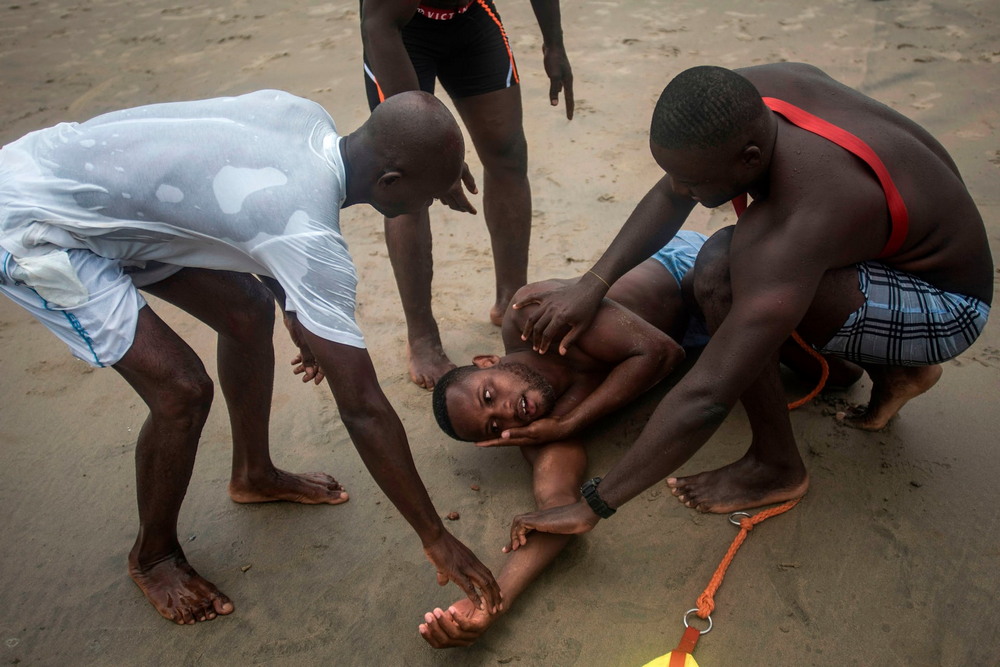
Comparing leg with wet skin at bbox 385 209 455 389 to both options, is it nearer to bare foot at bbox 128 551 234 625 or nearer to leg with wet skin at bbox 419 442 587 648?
leg with wet skin at bbox 419 442 587 648

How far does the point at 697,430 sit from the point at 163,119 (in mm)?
1365

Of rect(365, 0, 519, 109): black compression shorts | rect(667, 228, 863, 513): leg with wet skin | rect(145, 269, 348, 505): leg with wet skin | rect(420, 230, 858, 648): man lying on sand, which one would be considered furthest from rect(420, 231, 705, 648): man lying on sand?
rect(365, 0, 519, 109): black compression shorts

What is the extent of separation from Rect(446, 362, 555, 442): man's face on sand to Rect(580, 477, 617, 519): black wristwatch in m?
0.46

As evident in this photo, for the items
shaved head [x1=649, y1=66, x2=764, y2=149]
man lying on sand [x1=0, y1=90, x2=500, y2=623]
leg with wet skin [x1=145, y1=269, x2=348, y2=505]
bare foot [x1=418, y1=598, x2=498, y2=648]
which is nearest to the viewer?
man lying on sand [x1=0, y1=90, x2=500, y2=623]

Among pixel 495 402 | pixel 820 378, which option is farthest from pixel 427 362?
pixel 820 378

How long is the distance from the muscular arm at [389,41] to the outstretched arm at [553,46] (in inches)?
28.9

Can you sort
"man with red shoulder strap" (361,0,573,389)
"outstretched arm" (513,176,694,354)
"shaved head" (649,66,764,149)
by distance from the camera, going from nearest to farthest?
"shaved head" (649,66,764,149), "outstretched arm" (513,176,694,354), "man with red shoulder strap" (361,0,573,389)

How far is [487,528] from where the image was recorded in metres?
2.20

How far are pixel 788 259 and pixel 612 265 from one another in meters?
0.63

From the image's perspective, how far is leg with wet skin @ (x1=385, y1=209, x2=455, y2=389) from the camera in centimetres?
272

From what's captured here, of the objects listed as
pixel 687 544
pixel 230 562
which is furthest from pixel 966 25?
pixel 230 562

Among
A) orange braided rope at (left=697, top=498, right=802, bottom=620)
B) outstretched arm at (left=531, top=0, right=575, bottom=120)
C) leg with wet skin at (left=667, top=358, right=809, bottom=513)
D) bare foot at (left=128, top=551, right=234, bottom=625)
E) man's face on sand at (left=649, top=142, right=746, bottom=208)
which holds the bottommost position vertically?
bare foot at (left=128, top=551, right=234, bottom=625)

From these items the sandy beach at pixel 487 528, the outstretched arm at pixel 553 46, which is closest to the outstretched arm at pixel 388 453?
the sandy beach at pixel 487 528

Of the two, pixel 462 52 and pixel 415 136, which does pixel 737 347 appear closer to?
pixel 415 136
